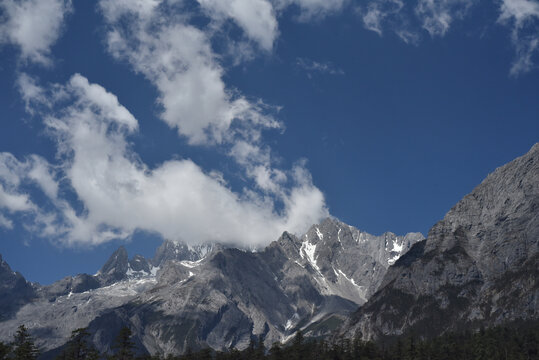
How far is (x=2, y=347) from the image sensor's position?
309 feet

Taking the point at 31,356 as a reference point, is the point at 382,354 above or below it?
above

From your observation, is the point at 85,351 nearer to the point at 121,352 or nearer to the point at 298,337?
the point at 121,352

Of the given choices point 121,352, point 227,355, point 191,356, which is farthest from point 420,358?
point 121,352

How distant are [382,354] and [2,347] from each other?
124 meters

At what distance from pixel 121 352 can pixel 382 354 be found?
11119 cm

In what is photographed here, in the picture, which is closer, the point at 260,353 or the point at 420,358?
the point at 420,358

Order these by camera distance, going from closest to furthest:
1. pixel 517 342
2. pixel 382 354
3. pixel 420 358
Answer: pixel 420 358, pixel 382 354, pixel 517 342

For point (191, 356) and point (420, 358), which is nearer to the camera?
point (420, 358)

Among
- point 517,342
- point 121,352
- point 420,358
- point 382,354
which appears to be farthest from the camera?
point 517,342

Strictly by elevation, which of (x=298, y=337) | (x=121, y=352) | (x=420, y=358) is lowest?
(x=121, y=352)

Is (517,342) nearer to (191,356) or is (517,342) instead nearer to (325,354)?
(325,354)

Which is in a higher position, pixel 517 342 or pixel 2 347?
pixel 517 342

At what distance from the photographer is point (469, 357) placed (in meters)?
169

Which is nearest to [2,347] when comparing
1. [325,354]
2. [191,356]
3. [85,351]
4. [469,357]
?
[85,351]
